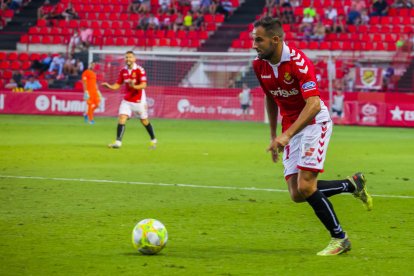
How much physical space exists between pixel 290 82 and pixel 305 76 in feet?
0.66

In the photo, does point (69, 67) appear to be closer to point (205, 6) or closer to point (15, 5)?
point (205, 6)

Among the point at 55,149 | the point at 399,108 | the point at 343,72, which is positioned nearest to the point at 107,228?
the point at 55,149

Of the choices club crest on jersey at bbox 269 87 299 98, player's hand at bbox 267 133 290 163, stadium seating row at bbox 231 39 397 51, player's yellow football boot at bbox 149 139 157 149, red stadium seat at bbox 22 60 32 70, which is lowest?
player's yellow football boot at bbox 149 139 157 149

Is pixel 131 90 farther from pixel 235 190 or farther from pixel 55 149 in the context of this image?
pixel 235 190

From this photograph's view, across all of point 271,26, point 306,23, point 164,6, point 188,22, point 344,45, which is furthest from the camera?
point 164,6

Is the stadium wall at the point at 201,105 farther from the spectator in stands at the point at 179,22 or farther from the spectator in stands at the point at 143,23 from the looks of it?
the spectator in stands at the point at 143,23

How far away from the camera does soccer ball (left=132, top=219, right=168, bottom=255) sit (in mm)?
8234

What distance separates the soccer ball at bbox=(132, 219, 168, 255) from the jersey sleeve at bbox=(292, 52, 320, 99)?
184 centimetres

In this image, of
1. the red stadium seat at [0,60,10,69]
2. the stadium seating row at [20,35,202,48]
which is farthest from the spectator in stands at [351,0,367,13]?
the red stadium seat at [0,60,10,69]

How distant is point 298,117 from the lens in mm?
8391

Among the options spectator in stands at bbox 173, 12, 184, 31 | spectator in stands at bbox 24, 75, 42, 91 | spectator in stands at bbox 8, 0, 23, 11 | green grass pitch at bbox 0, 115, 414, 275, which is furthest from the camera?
spectator in stands at bbox 8, 0, 23, 11

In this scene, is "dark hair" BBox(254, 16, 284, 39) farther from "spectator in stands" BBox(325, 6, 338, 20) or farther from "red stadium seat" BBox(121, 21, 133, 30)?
"red stadium seat" BBox(121, 21, 133, 30)

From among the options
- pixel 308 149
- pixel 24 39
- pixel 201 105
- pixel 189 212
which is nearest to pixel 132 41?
pixel 24 39

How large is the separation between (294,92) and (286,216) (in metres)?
2.96
